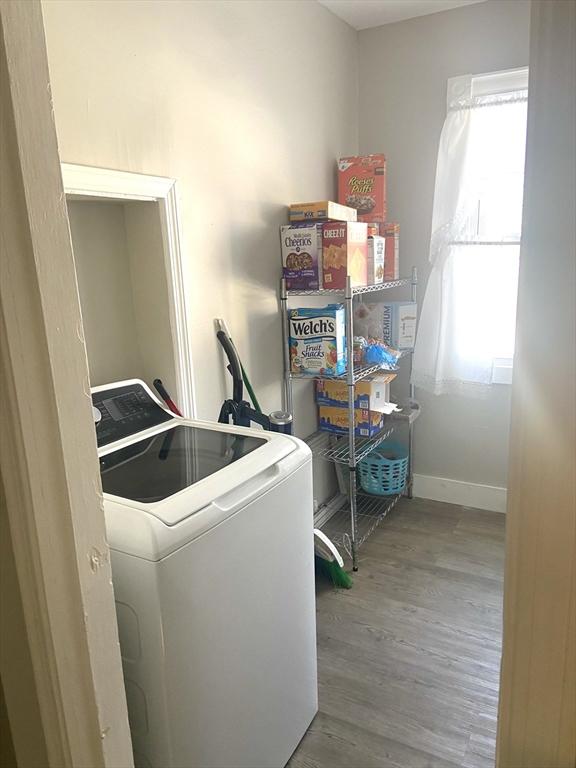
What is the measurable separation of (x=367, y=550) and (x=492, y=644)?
29.4 inches

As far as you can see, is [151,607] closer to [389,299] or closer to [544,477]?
[544,477]

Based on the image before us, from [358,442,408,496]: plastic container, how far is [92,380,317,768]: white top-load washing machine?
4.68ft

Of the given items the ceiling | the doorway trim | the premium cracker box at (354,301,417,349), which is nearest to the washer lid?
the doorway trim

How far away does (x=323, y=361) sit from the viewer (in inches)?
95.4

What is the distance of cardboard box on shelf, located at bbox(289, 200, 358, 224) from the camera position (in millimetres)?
2340

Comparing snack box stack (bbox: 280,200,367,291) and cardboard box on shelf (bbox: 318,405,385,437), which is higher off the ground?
snack box stack (bbox: 280,200,367,291)

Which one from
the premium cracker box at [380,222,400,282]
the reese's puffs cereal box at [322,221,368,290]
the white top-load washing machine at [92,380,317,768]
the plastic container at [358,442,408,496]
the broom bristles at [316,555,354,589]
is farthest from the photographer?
the plastic container at [358,442,408,496]

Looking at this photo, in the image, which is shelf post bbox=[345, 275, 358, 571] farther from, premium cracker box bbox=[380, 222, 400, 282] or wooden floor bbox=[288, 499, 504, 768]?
premium cracker box bbox=[380, 222, 400, 282]

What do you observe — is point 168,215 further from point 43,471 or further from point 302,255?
point 43,471

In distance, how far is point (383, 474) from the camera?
10.00ft

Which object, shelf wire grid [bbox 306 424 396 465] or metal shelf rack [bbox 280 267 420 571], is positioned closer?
metal shelf rack [bbox 280 267 420 571]

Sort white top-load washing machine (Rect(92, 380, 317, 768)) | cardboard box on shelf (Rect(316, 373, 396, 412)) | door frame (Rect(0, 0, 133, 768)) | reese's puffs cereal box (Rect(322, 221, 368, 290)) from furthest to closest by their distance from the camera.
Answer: cardboard box on shelf (Rect(316, 373, 396, 412))
reese's puffs cereal box (Rect(322, 221, 368, 290))
white top-load washing machine (Rect(92, 380, 317, 768))
door frame (Rect(0, 0, 133, 768))

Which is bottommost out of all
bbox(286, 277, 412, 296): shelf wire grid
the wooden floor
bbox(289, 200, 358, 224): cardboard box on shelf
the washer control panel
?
the wooden floor

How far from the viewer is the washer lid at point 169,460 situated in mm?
1328
